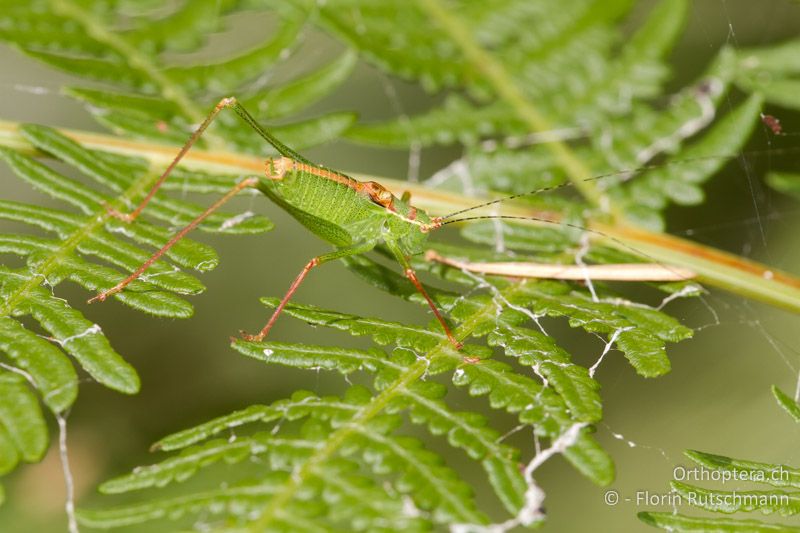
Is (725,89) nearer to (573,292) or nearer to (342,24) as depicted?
(573,292)

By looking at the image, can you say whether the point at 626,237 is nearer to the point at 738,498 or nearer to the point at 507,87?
the point at 507,87

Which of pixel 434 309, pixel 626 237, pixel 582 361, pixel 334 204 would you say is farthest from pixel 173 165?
pixel 582 361

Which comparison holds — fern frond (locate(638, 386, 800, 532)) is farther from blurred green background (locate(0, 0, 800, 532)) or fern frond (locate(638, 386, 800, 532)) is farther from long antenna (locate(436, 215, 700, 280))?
blurred green background (locate(0, 0, 800, 532))

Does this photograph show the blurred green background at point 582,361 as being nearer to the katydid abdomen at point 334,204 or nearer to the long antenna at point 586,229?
the long antenna at point 586,229

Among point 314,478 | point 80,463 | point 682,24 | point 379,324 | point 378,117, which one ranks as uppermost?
point 378,117

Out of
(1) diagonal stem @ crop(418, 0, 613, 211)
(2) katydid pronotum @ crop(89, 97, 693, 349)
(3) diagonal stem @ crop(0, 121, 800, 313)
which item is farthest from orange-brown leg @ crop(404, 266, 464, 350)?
(1) diagonal stem @ crop(418, 0, 613, 211)

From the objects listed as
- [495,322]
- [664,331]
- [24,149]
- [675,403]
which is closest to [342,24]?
[24,149]
